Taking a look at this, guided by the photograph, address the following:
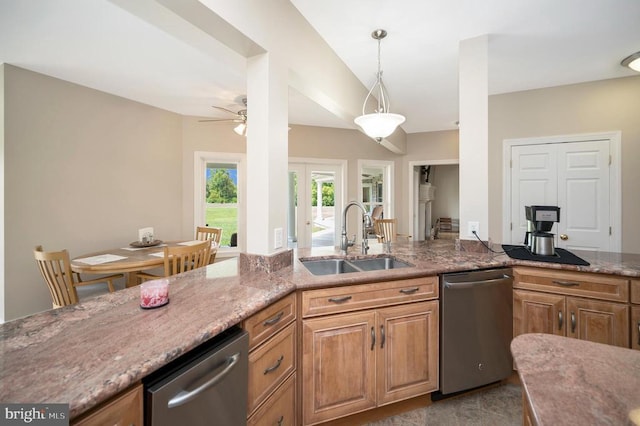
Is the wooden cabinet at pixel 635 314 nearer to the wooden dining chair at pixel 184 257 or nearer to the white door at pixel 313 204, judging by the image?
the wooden dining chair at pixel 184 257

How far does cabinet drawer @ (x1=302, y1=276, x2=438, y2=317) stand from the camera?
1.51 m

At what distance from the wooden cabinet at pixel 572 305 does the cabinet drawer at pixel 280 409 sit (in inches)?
64.4

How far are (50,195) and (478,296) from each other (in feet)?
14.0

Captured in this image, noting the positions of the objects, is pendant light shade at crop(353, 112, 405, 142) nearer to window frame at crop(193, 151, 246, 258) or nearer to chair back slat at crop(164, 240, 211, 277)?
chair back slat at crop(164, 240, 211, 277)

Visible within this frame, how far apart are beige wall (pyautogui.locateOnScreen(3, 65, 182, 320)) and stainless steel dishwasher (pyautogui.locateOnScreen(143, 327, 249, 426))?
325 cm

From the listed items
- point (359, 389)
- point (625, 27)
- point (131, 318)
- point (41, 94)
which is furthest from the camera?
point (41, 94)

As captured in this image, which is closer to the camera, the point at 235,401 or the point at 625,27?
the point at 235,401

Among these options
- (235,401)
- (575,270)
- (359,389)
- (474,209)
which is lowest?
(359,389)

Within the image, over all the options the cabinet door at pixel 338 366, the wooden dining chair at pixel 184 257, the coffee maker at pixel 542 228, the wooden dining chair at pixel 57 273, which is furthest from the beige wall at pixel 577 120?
the wooden dining chair at pixel 57 273

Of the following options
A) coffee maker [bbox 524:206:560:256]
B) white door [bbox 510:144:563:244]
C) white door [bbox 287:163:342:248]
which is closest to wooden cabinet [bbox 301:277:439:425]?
coffee maker [bbox 524:206:560:256]

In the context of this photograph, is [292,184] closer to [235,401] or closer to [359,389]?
[359,389]

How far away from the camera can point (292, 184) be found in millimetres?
4762

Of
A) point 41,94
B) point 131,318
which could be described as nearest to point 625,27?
point 131,318

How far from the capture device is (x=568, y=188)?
3.17 m
